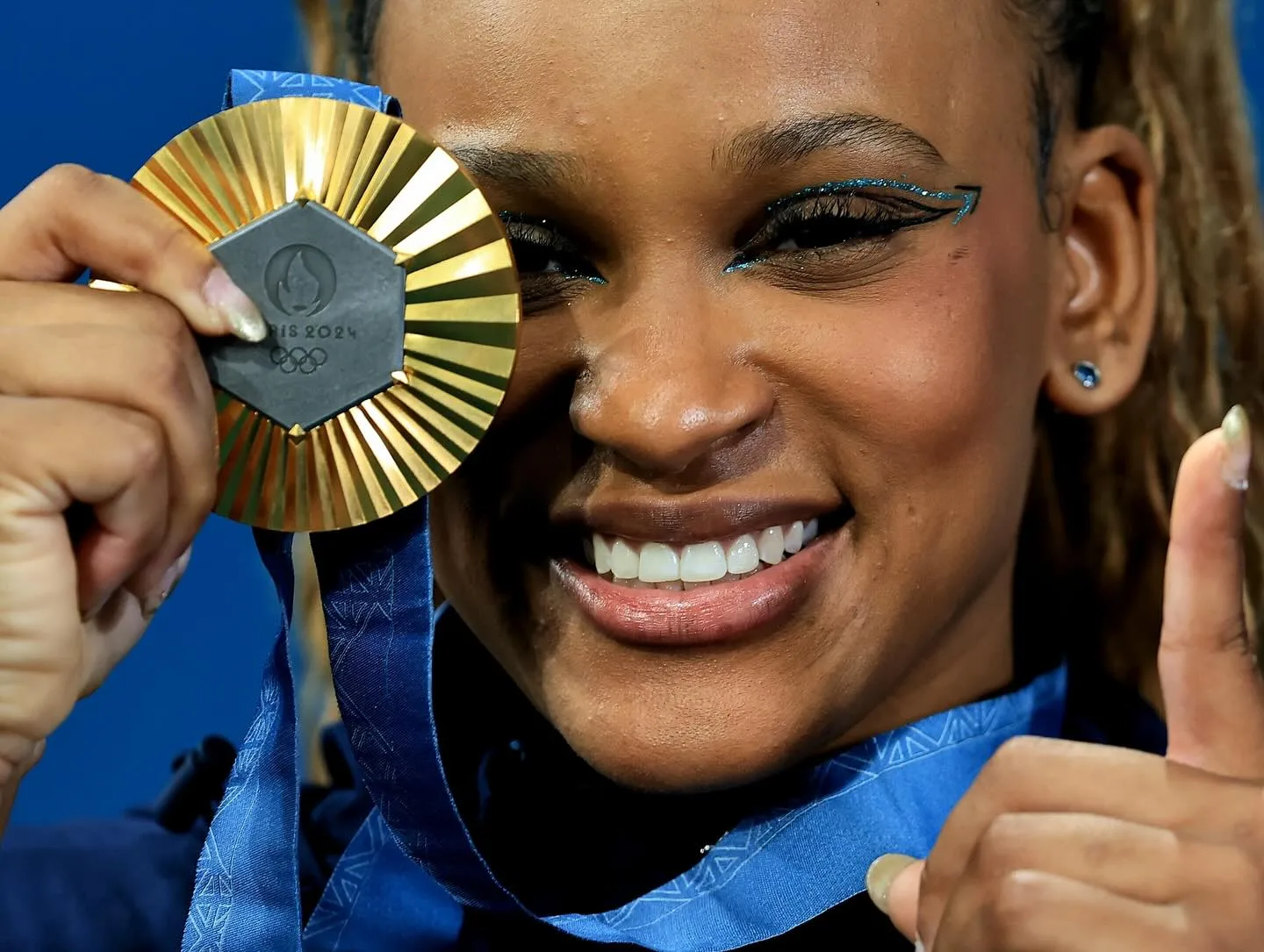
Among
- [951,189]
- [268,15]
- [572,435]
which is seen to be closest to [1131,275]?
[951,189]

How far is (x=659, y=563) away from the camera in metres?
1.01

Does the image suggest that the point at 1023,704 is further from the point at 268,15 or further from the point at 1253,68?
the point at 268,15

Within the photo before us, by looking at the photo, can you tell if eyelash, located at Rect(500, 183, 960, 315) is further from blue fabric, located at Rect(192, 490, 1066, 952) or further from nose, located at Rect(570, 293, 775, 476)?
blue fabric, located at Rect(192, 490, 1066, 952)

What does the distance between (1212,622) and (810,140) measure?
0.37 m

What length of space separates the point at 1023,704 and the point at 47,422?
0.70m

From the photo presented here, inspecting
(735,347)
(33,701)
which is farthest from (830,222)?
(33,701)

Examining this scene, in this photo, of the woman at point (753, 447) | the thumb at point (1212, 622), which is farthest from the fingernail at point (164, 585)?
the thumb at point (1212, 622)

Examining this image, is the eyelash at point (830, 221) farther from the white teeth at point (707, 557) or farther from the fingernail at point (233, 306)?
the fingernail at point (233, 306)

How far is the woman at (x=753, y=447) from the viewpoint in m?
0.78

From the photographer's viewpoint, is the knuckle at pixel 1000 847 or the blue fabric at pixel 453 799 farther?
the blue fabric at pixel 453 799

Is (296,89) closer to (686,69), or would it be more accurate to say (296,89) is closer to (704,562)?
(686,69)

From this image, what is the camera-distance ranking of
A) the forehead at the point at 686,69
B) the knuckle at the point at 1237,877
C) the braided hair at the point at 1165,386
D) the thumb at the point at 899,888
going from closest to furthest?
the knuckle at the point at 1237,877, the thumb at the point at 899,888, the forehead at the point at 686,69, the braided hair at the point at 1165,386

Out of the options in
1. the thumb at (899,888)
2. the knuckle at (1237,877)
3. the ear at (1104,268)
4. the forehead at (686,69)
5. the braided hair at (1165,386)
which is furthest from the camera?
the braided hair at (1165,386)

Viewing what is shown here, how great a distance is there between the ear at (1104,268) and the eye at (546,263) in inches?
14.6
